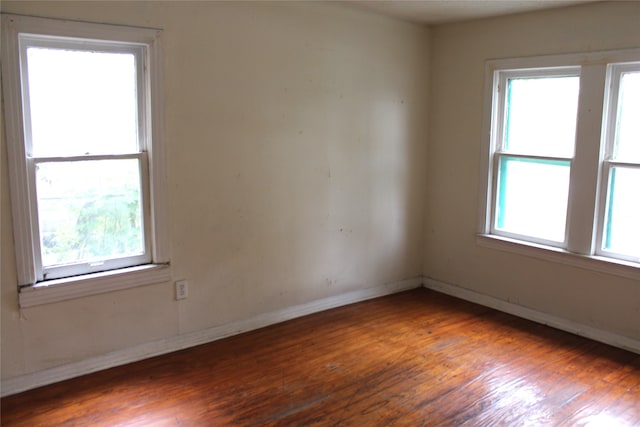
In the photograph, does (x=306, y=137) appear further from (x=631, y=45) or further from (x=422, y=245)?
(x=631, y=45)

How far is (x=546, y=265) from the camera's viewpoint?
12.9 feet

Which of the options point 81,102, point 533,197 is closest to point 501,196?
point 533,197

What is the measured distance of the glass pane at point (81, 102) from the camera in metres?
2.88

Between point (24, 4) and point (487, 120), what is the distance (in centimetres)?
329

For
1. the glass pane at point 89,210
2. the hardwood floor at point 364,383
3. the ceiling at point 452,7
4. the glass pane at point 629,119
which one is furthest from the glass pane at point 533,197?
the glass pane at point 89,210

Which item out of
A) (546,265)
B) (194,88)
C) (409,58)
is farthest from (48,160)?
(546,265)

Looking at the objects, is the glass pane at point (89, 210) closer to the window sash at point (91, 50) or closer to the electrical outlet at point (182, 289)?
the window sash at point (91, 50)

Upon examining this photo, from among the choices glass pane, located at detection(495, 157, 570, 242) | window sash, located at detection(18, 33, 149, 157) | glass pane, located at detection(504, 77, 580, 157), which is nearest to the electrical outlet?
window sash, located at detection(18, 33, 149, 157)

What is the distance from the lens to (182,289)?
344 cm

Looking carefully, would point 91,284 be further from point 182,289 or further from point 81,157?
point 81,157

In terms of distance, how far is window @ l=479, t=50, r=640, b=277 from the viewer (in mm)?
3484

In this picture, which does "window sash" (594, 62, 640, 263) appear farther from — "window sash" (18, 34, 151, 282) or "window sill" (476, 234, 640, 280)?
"window sash" (18, 34, 151, 282)

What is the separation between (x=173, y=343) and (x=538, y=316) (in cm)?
273

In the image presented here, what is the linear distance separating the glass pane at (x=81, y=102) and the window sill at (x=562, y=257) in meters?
2.87
